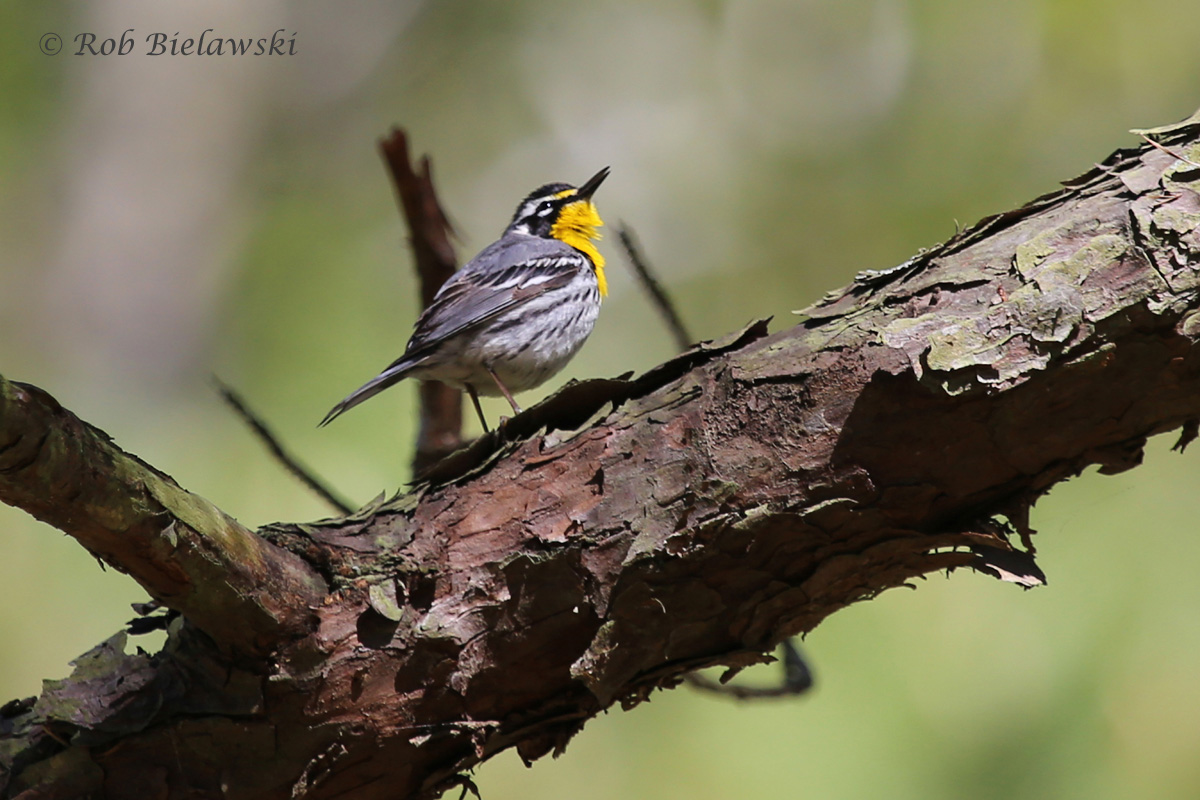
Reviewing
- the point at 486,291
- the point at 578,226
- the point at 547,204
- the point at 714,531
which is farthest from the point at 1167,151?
the point at 547,204

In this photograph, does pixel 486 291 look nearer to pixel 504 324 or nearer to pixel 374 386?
pixel 504 324

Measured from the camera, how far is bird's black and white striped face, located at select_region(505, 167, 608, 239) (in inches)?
256

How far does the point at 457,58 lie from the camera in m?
11.3

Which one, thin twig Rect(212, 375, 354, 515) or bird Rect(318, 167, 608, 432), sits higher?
bird Rect(318, 167, 608, 432)

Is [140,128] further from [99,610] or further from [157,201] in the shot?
[99,610]

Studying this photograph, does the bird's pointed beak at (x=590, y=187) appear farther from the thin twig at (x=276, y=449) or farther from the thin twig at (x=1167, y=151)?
the thin twig at (x=1167, y=151)

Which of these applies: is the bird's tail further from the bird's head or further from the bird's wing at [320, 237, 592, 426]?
the bird's head

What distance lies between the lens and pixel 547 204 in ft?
21.7

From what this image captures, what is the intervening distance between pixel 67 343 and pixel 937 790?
755cm

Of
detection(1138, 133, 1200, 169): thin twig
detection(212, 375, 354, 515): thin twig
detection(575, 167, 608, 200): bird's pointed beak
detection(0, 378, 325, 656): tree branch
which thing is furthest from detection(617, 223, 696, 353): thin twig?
detection(575, 167, 608, 200): bird's pointed beak

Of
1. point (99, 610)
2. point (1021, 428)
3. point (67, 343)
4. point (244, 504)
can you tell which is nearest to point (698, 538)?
point (1021, 428)

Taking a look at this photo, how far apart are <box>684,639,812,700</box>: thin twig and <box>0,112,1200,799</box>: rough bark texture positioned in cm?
165

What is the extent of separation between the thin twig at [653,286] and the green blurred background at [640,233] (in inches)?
49.0

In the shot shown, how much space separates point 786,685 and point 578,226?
3.38 metres
